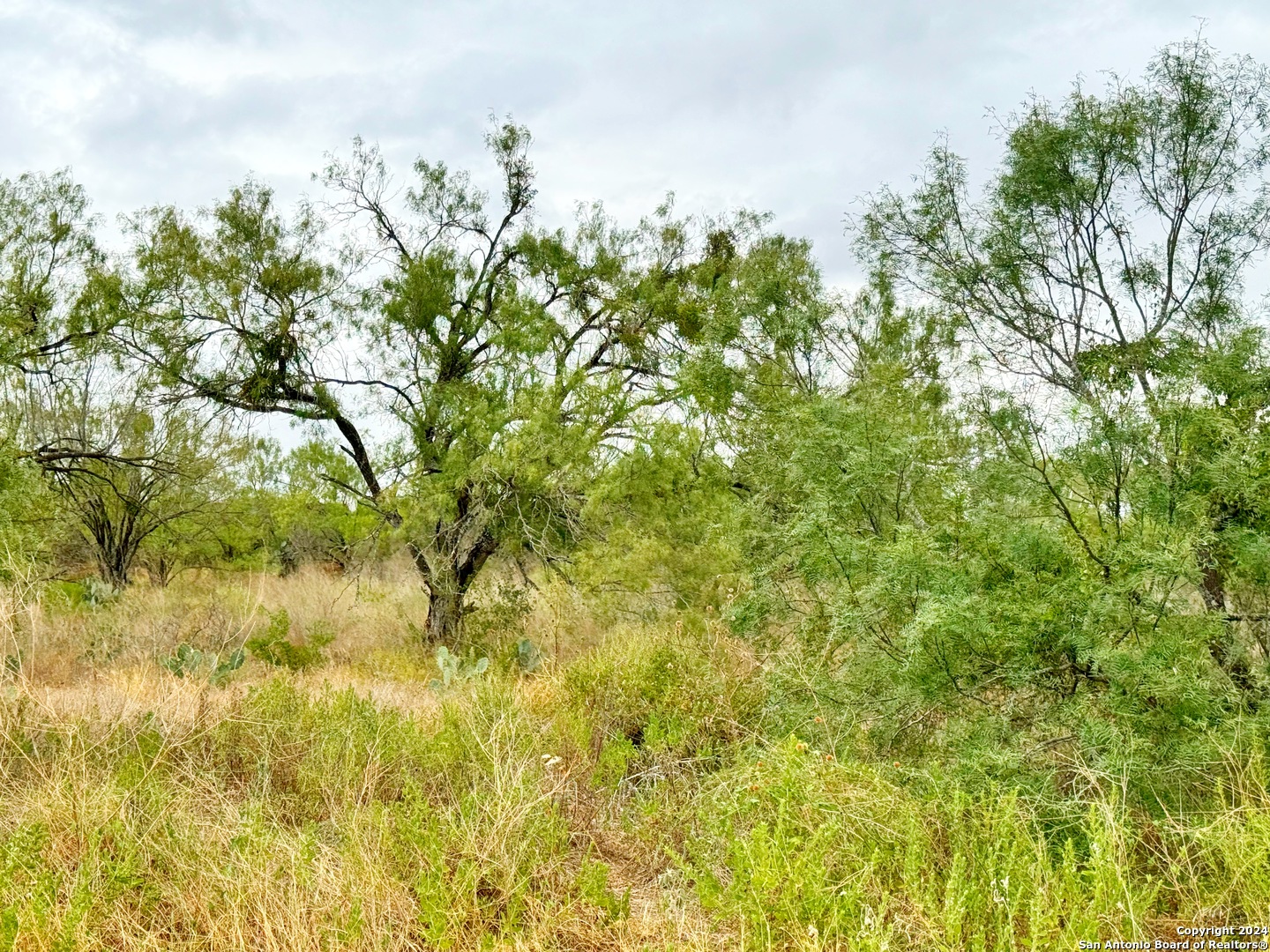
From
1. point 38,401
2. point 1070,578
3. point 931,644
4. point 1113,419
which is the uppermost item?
point 38,401

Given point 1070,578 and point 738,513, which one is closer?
point 1070,578

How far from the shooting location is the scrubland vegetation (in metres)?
3.22

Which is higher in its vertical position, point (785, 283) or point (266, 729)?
point (785, 283)

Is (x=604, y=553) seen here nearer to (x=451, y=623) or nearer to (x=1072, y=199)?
(x=451, y=623)

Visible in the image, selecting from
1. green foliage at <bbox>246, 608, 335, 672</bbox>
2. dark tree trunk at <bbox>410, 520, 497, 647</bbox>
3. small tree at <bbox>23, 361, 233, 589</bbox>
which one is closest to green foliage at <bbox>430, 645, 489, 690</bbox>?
green foliage at <bbox>246, 608, 335, 672</bbox>

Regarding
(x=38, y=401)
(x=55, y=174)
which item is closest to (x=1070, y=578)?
(x=55, y=174)

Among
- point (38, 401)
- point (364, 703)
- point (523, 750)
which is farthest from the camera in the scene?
point (38, 401)

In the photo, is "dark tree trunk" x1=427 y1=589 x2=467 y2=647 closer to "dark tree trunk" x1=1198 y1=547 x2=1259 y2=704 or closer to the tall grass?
the tall grass

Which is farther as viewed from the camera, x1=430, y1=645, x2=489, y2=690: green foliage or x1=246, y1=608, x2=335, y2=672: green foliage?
x1=246, y1=608, x2=335, y2=672: green foliage

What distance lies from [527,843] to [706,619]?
460 cm

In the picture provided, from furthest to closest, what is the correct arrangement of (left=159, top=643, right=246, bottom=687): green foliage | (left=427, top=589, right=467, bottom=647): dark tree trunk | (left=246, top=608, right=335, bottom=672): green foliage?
(left=427, top=589, right=467, bottom=647): dark tree trunk → (left=246, top=608, right=335, bottom=672): green foliage → (left=159, top=643, right=246, bottom=687): green foliage

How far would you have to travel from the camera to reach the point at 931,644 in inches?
157

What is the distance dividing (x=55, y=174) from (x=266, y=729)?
8.98 metres

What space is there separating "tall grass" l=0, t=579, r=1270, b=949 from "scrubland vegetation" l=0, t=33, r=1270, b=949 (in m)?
0.03
